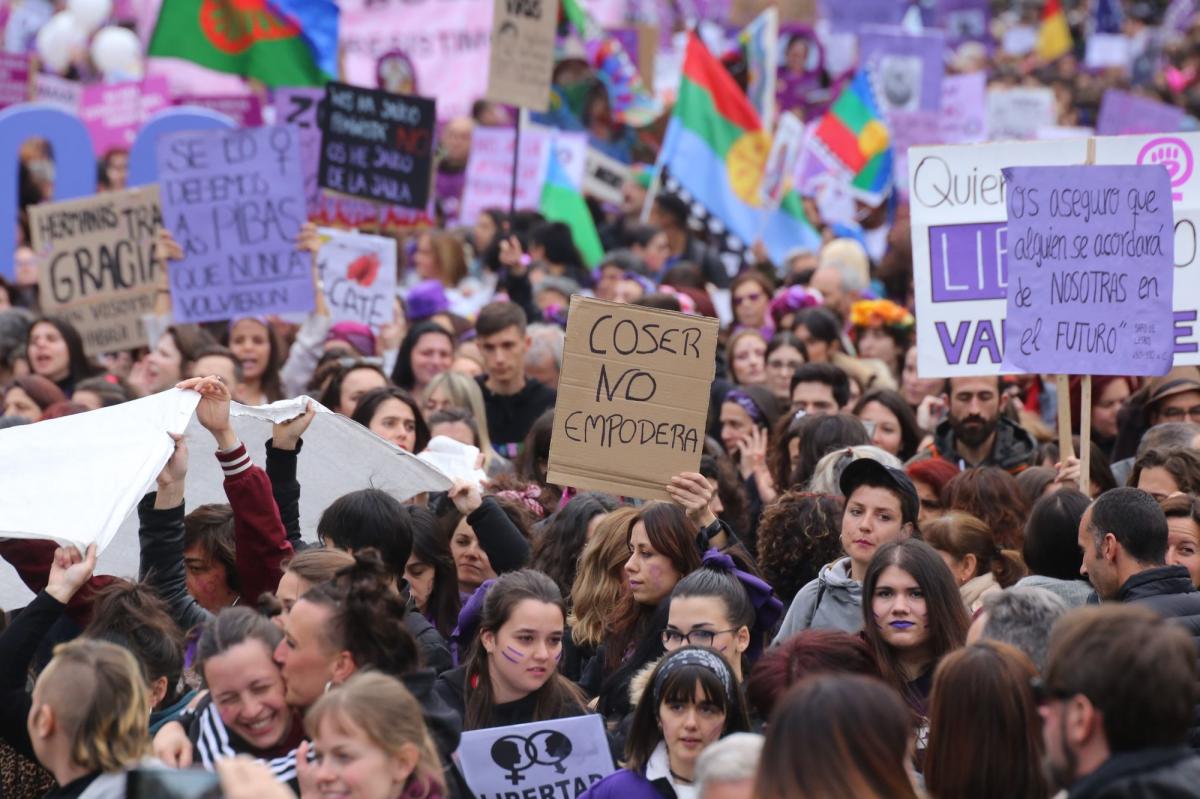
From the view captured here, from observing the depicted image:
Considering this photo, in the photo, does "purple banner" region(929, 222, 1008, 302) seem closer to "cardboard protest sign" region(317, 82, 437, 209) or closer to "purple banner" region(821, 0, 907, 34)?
"cardboard protest sign" region(317, 82, 437, 209)

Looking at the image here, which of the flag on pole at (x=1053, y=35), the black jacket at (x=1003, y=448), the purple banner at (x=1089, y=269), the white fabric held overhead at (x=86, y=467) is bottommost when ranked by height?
the white fabric held overhead at (x=86, y=467)

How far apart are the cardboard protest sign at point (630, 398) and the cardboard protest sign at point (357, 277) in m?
5.02

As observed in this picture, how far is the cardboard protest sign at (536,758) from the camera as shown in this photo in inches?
204

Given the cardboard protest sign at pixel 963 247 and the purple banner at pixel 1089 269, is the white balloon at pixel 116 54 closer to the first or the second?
the cardboard protest sign at pixel 963 247

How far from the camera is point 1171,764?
3430mm

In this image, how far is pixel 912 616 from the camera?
17.8ft

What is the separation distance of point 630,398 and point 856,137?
9453 millimetres

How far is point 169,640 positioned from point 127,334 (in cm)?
648

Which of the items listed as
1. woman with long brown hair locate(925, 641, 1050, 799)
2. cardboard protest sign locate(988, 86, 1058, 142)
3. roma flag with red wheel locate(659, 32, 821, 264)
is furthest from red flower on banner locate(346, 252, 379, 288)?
cardboard protest sign locate(988, 86, 1058, 142)

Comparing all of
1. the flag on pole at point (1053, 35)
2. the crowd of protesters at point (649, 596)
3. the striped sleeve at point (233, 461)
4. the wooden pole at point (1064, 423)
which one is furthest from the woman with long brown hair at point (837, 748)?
the flag on pole at point (1053, 35)

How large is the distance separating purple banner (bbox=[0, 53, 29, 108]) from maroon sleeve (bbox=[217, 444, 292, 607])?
1158cm

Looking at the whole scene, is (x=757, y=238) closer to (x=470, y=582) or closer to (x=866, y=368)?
(x=866, y=368)

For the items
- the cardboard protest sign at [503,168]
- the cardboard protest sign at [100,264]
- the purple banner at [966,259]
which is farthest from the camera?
the cardboard protest sign at [503,168]

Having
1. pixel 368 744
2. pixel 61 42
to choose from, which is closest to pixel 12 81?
pixel 61 42
